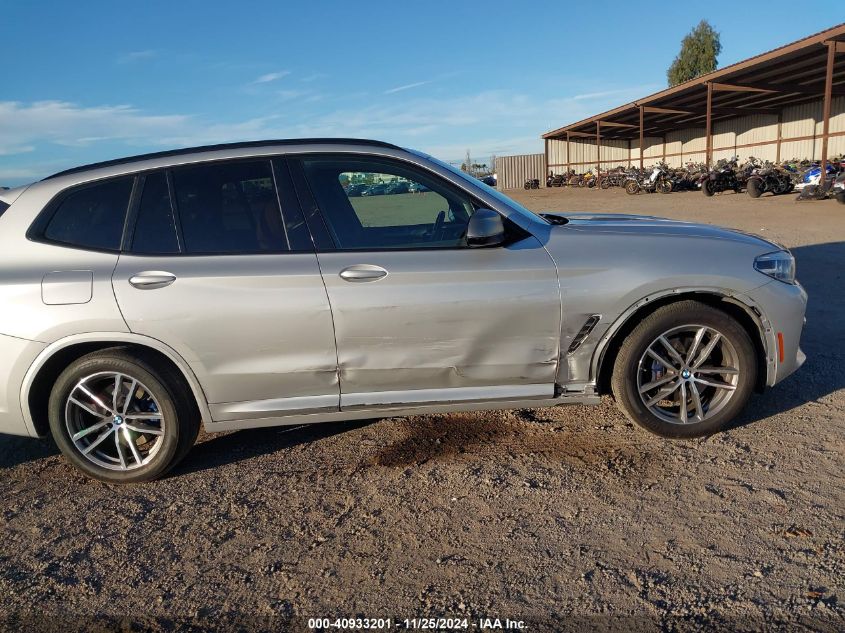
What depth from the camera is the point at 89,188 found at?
135 inches

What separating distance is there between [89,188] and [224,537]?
2.00m

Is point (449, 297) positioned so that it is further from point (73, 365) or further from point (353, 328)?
point (73, 365)

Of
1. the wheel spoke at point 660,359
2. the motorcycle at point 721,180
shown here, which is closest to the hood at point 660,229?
the wheel spoke at point 660,359

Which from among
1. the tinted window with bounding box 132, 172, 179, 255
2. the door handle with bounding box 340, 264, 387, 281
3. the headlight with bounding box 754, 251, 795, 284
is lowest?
the headlight with bounding box 754, 251, 795, 284

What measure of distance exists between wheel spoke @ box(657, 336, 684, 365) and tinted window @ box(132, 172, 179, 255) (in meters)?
2.68

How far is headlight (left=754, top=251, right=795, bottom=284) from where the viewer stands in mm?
3566

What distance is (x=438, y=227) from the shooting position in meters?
3.63

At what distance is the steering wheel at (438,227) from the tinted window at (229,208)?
0.82 meters

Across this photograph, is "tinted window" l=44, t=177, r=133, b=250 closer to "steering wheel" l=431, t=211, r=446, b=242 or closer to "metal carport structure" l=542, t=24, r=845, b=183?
"steering wheel" l=431, t=211, r=446, b=242

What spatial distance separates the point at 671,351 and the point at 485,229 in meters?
1.26

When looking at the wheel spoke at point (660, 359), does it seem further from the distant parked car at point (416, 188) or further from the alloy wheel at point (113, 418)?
the alloy wheel at point (113, 418)

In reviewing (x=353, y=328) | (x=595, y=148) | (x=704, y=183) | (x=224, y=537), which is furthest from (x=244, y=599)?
(x=595, y=148)

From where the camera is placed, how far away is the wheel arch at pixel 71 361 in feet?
10.7

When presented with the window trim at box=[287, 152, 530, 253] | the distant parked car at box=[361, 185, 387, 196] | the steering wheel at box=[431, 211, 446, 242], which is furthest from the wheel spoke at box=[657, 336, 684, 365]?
the distant parked car at box=[361, 185, 387, 196]
